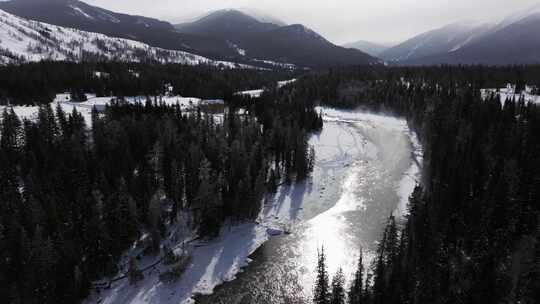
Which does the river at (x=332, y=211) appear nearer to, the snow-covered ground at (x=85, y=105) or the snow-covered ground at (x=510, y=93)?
the snow-covered ground at (x=85, y=105)

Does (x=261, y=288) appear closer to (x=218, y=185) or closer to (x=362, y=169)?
(x=218, y=185)

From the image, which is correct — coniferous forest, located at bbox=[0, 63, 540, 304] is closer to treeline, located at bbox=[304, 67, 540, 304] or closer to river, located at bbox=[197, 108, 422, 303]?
treeline, located at bbox=[304, 67, 540, 304]

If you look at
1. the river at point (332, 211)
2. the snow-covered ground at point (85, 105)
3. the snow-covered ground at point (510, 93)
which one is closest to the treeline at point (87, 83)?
the snow-covered ground at point (85, 105)

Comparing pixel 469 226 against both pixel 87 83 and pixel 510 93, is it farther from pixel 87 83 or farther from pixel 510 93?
pixel 87 83

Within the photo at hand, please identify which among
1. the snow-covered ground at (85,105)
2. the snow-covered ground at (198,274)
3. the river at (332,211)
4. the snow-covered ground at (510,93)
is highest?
the snow-covered ground at (510,93)

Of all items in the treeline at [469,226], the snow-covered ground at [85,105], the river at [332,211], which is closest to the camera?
the treeline at [469,226]

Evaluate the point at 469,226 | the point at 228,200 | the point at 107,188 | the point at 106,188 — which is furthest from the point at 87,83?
the point at 469,226
